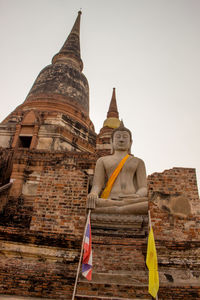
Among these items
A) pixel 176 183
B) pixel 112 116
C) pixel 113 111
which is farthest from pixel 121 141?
pixel 113 111

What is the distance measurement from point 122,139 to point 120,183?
1.06 metres

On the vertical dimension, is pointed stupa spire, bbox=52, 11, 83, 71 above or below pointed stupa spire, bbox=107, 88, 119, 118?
above

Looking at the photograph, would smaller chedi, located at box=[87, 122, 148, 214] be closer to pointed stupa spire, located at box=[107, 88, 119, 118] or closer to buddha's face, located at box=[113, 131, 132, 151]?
buddha's face, located at box=[113, 131, 132, 151]

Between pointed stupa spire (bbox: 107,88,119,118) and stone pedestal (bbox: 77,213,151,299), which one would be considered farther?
pointed stupa spire (bbox: 107,88,119,118)

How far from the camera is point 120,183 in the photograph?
520cm

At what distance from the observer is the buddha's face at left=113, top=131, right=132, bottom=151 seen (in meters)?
5.71

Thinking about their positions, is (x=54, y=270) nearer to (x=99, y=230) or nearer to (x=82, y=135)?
(x=99, y=230)

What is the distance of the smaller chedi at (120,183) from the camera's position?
4578 mm

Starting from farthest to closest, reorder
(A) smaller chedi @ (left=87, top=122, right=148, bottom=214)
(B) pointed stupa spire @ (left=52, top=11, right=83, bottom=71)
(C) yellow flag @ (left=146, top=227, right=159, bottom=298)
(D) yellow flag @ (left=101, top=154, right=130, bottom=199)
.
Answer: (B) pointed stupa spire @ (left=52, top=11, right=83, bottom=71)
(D) yellow flag @ (left=101, top=154, right=130, bottom=199)
(A) smaller chedi @ (left=87, top=122, right=148, bottom=214)
(C) yellow flag @ (left=146, top=227, right=159, bottom=298)

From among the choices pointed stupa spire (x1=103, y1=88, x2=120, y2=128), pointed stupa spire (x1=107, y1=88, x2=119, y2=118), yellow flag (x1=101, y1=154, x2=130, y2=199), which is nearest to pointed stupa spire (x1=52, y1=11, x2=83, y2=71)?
pointed stupa spire (x1=103, y1=88, x2=120, y2=128)

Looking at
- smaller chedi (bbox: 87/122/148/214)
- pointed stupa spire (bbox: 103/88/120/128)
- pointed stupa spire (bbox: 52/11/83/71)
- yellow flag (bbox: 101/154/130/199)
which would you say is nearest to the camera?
smaller chedi (bbox: 87/122/148/214)

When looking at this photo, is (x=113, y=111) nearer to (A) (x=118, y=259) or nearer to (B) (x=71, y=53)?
(B) (x=71, y=53)

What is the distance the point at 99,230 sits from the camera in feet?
14.5

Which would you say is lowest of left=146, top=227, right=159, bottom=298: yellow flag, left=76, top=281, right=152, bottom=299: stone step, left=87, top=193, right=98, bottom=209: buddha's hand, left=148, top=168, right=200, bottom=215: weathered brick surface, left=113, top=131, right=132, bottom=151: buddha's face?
left=76, top=281, right=152, bottom=299: stone step
